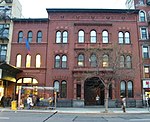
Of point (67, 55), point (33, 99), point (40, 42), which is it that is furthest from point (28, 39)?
point (33, 99)

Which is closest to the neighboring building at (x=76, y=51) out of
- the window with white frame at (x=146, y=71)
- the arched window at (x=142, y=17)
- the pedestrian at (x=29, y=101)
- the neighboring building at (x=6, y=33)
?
the neighboring building at (x=6, y=33)

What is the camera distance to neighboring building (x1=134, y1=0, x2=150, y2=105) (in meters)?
35.4

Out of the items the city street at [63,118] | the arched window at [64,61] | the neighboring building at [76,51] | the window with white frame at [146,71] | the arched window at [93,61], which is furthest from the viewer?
the window with white frame at [146,71]

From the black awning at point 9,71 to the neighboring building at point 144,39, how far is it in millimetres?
19610

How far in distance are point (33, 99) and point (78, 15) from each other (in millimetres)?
15544

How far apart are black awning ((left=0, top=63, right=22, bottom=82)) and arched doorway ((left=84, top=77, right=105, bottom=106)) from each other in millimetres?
11080

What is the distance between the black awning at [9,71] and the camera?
1206 inches

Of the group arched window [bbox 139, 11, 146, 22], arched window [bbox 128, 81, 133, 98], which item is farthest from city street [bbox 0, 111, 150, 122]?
arched window [bbox 139, 11, 146, 22]

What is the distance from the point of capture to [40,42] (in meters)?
36.8

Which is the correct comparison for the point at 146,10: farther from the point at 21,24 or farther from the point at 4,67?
the point at 4,67

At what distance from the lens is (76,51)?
36.1 m

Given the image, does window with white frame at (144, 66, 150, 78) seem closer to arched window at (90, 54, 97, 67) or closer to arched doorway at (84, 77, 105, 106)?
arched doorway at (84, 77, 105, 106)

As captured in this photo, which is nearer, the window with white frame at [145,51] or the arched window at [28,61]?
the arched window at [28,61]

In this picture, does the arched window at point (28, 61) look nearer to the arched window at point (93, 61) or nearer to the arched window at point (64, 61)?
the arched window at point (64, 61)
